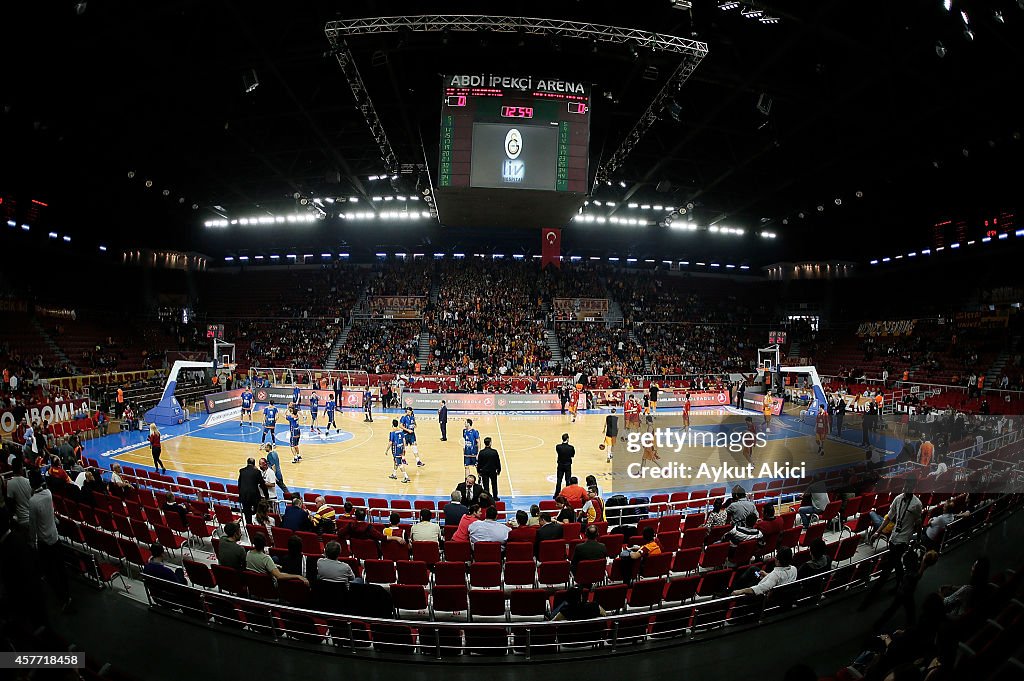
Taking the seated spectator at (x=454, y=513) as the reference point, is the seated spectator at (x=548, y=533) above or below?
above

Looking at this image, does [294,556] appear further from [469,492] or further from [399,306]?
[399,306]

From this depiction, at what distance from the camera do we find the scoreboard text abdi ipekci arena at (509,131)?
16703 mm

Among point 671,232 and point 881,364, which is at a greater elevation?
point 671,232

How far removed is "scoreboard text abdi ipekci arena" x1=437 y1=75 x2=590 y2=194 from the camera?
54.8ft

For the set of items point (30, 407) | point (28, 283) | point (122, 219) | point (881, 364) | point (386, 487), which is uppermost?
point (122, 219)

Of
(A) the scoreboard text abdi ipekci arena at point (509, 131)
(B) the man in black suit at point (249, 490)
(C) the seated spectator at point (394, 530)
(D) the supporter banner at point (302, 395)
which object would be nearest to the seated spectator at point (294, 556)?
(C) the seated spectator at point (394, 530)

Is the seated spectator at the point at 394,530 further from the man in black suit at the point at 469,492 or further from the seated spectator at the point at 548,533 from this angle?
the seated spectator at the point at 548,533

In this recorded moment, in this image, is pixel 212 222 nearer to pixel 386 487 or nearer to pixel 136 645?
pixel 386 487

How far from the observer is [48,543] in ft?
21.6

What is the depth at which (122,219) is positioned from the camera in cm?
4000

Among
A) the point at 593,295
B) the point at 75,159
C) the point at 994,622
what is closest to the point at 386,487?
the point at 994,622

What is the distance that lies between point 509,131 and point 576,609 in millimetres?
15036

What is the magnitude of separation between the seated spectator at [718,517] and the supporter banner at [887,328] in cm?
3933

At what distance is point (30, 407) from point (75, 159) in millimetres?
16467
